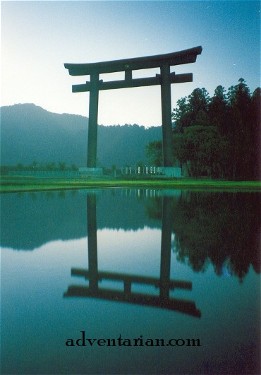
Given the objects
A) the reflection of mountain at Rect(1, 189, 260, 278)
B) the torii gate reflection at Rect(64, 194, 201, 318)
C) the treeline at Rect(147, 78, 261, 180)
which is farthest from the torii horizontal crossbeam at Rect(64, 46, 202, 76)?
the torii gate reflection at Rect(64, 194, 201, 318)

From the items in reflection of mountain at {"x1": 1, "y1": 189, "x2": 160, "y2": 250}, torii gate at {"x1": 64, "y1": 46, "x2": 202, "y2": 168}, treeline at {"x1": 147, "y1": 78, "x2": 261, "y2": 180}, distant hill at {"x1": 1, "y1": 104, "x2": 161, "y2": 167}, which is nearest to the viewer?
reflection of mountain at {"x1": 1, "y1": 189, "x2": 160, "y2": 250}

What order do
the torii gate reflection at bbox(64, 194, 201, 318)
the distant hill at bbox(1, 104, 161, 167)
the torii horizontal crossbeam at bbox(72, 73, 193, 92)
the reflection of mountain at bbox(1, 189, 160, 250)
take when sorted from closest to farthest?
the torii gate reflection at bbox(64, 194, 201, 318), the reflection of mountain at bbox(1, 189, 160, 250), the torii horizontal crossbeam at bbox(72, 73, 193, 92), the distant hill at bbox(1, 104, 161, 167)

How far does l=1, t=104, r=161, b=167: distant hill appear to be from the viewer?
45.0 metres

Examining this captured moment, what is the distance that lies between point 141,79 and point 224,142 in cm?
660

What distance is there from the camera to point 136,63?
56.7 feet

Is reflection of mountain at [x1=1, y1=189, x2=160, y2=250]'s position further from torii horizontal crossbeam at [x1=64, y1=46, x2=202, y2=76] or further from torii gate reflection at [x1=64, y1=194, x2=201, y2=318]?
torii horizontal crossbeam at [x1=64, y1=46, x2=202, y2=76]

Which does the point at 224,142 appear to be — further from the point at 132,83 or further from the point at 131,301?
the point at 131,301

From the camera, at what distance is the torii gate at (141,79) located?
16.4 metres

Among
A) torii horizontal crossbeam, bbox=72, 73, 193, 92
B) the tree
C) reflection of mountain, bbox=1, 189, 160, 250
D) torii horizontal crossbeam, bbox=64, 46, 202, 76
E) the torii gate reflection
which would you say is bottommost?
the torii gate reflection

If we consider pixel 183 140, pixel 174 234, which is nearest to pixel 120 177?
pixel 183 140

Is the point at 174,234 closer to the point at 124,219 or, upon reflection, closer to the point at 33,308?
the point at 124,219

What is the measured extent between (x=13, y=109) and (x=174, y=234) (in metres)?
56.8

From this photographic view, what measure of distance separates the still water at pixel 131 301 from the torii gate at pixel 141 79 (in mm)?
12702

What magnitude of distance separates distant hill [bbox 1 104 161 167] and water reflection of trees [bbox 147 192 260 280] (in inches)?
1449
